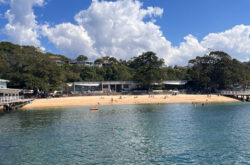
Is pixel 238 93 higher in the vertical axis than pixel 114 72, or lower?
lower

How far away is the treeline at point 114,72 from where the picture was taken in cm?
5953

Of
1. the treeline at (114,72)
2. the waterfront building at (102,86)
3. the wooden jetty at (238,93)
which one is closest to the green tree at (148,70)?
the treeline at (114,72)

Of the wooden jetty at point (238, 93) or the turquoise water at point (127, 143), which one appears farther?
the wooden jetty at point (238, 93)

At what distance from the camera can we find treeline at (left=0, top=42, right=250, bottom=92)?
59531mm

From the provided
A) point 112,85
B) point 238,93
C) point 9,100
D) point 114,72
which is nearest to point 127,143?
point 9,100

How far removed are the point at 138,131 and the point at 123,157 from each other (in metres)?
8.28

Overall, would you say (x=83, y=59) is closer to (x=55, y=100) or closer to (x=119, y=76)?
(x=119, y=76)

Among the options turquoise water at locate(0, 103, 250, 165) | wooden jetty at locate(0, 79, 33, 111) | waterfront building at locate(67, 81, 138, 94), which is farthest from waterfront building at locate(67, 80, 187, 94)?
turquoise water at locate(0, 103, 250, 165)

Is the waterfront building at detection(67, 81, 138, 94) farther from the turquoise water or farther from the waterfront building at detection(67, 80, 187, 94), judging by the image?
the turquoise water

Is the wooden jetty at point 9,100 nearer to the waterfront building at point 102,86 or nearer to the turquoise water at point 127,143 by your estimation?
the turquoise water at point 127,143

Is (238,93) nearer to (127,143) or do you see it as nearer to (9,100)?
(127,143)

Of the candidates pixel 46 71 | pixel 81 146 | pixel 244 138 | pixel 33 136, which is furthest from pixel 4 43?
pixel 244 138

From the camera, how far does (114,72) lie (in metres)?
98.2

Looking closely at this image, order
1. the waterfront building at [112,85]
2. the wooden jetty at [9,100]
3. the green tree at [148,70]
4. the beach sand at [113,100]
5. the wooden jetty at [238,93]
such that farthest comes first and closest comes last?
the waterfront building at [112,85], the green tree at [148,70], the wooden jetty at [238,93], the beach sand at [113,100], the wooden jetty at [9,100]
